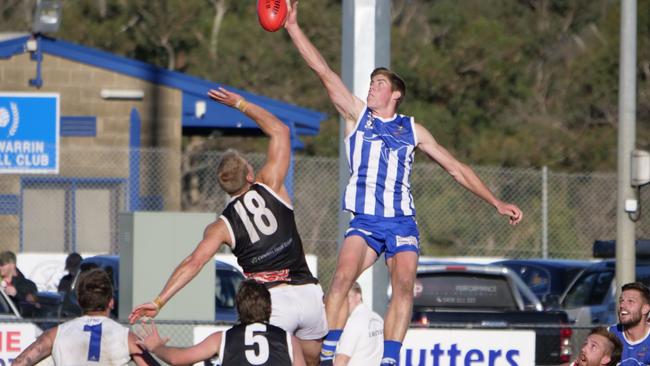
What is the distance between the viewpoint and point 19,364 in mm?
8148

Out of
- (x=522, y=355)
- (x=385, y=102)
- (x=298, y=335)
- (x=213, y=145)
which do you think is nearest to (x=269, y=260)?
(x=298, y=335)

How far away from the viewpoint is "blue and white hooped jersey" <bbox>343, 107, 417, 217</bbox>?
9.24m

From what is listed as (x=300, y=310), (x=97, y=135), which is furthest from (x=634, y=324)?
(x=97, y=135)

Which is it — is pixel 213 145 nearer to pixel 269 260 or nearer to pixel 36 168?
pixel 36 168

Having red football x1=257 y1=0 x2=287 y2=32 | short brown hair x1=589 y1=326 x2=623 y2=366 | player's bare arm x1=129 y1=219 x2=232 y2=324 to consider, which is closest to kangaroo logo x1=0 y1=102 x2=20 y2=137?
red football x1=257 y1=0 x2=287 y2=32

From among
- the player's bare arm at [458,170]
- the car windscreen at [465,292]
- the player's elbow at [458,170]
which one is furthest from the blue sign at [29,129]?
the player's elbow at [458,170]

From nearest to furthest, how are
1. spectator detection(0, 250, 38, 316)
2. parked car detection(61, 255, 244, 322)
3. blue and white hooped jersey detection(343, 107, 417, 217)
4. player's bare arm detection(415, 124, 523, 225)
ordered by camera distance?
player's bare arm detection(415, 124, 523, 225), blue and white hooped jersey detection(343, 107, 417, 217), parked car detection(61, 255, 244, 322), spectator detection(0, 250, 38, 316)

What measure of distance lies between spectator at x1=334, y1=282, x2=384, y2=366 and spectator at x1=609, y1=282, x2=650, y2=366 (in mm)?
2195

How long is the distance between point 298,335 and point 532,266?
37.0 ft

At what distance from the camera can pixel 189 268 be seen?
871cm

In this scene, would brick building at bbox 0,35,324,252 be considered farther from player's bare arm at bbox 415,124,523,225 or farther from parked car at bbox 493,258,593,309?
player's bare arm at bbox 415,124,523,225

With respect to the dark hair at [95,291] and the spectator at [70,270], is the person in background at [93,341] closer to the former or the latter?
the dark hair at [95,291]

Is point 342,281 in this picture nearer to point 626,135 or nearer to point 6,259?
point 6,259

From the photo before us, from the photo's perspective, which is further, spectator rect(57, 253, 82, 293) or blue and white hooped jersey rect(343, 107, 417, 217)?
spectator rect(57, 253, 82, 293)
